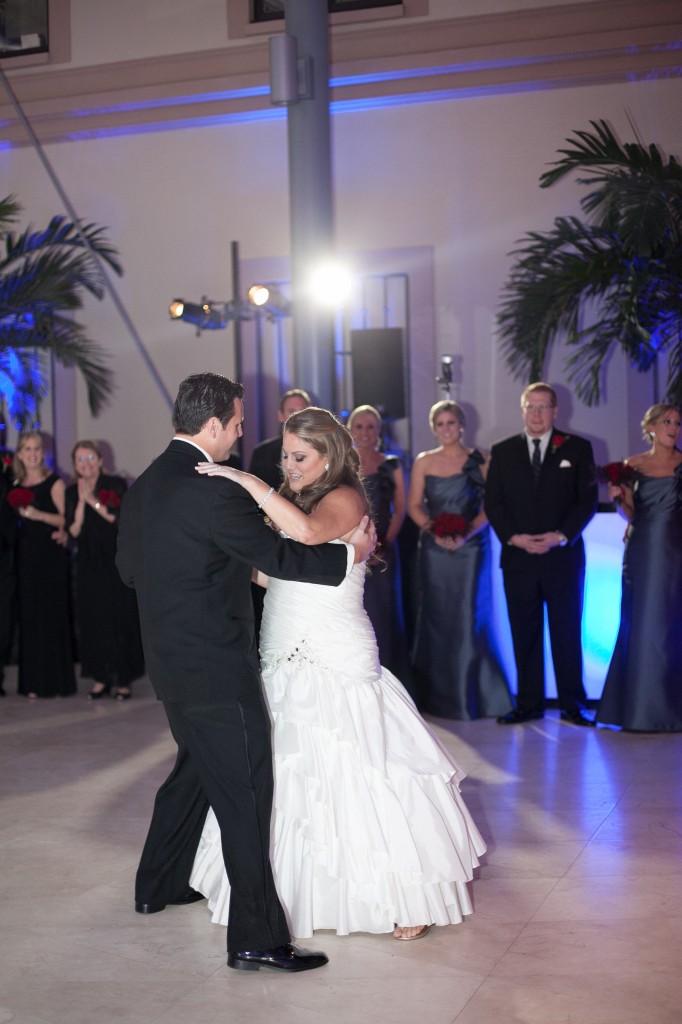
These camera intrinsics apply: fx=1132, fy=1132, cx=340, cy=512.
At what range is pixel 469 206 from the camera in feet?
29.8

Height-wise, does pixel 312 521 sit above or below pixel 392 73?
below

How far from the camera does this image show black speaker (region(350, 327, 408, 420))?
8.41 meters

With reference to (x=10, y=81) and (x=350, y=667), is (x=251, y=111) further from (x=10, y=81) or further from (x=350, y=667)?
(x=350, y=667)

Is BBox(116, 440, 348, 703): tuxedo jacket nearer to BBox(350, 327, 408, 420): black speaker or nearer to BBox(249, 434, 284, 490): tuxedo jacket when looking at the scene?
BBox(249, 434, 284, 490): tuxedo jacket

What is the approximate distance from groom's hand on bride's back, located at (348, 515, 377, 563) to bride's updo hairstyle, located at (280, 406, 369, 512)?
85 mm

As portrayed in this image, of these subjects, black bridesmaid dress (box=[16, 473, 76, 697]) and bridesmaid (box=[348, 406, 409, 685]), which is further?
black bridesmaid dress (box=[16, 473, 76, 697])

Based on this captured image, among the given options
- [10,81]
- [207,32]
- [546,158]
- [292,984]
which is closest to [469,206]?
[546,158]

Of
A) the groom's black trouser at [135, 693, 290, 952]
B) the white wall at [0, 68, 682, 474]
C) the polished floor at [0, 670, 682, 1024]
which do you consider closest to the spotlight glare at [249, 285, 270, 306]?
the white wall at [0, 68, 682, 474]

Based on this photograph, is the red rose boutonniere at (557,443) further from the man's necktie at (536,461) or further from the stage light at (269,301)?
the stage light at (269,301)

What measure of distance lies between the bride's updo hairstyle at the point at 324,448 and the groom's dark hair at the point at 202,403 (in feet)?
1.08

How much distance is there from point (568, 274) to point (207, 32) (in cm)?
427

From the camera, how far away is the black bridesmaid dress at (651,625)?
20.2 ft

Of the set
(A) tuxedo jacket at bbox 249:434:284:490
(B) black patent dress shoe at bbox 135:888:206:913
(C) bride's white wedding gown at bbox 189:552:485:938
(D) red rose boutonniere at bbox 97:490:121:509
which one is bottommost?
(B) black patent dress shoe at bbox 135:888:206:913

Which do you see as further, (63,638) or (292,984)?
(63,638)
